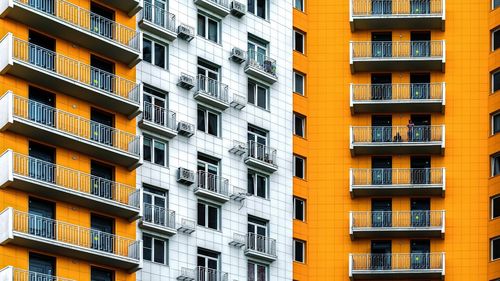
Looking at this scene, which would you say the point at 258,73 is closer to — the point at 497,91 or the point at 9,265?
the point at 497,91

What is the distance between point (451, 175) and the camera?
360 ft

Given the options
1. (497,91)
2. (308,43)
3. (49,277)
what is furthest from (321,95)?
(49,277)

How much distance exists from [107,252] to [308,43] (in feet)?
85.9

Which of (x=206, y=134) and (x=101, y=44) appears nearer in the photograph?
(x=101, y=44)

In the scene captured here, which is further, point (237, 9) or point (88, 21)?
point (237, 9)

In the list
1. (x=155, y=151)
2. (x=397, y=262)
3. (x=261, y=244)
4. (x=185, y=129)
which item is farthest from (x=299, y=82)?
(x=155, y=151)

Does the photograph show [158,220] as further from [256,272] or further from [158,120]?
[256,272]

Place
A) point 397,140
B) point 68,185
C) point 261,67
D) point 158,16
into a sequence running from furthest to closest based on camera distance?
1. point 397,140
2. point 261,67
3. point 158,16
4. point 68,185

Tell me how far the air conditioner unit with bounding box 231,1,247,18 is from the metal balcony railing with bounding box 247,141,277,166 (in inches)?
319

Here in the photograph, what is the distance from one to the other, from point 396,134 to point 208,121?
14.4 m

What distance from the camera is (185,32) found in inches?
4003

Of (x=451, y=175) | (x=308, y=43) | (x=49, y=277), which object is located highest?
(x=308, y=43)

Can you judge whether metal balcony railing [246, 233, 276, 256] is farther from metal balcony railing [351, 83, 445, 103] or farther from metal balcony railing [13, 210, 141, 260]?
metal balcony railing [351, 83, 445, 103]

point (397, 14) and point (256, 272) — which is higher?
point (397, 14)
